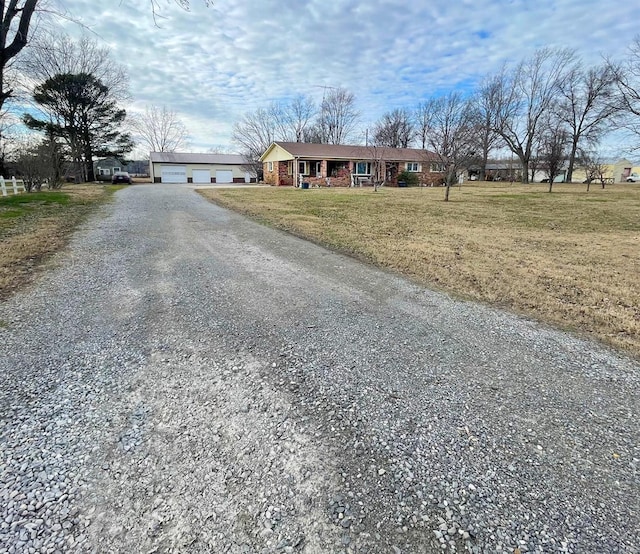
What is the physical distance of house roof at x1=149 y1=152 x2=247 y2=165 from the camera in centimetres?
4194

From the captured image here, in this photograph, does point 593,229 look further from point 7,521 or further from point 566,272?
point 7,521

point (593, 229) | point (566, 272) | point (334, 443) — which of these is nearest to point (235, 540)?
point (334, 443)

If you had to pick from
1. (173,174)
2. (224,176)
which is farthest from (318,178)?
(173,174)

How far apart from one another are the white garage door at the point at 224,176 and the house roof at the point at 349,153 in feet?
39.6

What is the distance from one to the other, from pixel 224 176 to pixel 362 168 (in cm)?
1920

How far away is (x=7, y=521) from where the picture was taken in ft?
4.78

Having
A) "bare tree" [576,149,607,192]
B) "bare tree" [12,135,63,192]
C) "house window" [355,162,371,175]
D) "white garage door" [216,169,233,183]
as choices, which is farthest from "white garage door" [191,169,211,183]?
"bare tree" [576,149,607,192]

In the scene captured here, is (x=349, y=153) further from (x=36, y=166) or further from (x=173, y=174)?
(x=36, y=166)

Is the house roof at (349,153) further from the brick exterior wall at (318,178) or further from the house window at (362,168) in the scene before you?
the brick exterior wall at (318,178)

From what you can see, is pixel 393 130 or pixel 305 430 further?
pixel 393 130

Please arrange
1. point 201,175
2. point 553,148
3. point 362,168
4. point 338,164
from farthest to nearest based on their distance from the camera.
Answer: point 201,175
point 362,168
point 338,164
point 553,148

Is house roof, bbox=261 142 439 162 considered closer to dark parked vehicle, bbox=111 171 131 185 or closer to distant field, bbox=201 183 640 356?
dark parked vehicle, bbox=111 171 131 185

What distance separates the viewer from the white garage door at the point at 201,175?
1690 inches

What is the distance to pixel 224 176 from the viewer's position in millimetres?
44656
